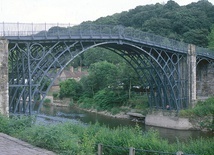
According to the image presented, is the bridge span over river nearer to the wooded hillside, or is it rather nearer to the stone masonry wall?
the stone masonry wall

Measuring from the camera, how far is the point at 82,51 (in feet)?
92.7

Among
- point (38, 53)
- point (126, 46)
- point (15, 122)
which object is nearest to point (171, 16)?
point (126, 46)

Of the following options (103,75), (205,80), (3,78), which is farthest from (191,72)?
(3,78)

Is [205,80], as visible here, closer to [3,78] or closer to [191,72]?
[191,72]

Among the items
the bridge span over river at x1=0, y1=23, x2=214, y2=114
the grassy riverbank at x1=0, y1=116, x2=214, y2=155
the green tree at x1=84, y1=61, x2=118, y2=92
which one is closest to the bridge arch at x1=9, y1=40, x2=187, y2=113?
the bridge span over river at x1=0, y1=23, x2=214, y2=114

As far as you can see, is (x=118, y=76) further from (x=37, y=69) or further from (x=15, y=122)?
(x=15, y=122)

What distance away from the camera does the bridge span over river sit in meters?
23.6

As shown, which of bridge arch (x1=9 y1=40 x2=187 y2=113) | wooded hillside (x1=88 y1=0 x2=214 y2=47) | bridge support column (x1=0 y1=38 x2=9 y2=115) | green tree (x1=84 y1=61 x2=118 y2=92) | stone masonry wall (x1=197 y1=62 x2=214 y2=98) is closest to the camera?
bridge support column (x1=0 y1=38 x2=9 y2=115)

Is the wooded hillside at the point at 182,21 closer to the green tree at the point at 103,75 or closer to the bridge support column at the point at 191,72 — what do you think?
the green tree at the point at 103,75

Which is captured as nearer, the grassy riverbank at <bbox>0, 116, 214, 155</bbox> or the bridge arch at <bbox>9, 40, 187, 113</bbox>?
the grassy riverbank at <bbox>0, 116, 214, 155</bbox>

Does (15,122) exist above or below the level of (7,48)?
below

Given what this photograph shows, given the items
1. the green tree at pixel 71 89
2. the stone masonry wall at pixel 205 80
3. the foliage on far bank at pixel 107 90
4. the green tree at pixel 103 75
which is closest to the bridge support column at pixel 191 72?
the foliage on far bank at pixel 107 90

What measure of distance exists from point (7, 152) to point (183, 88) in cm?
3324

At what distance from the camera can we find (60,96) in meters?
66.3
